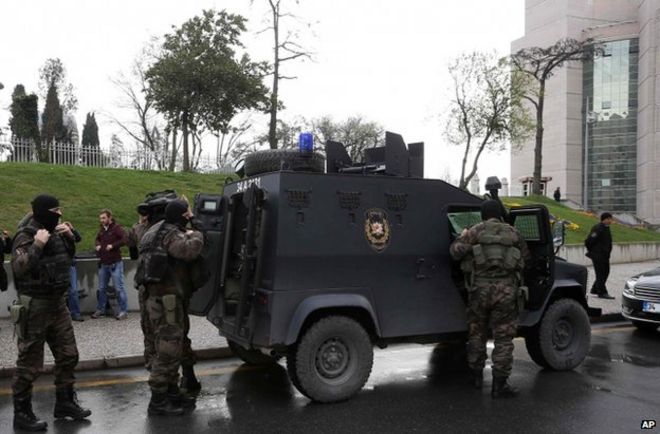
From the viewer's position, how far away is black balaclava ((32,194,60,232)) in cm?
451

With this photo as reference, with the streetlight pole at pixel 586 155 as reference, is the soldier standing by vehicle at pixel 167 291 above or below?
below

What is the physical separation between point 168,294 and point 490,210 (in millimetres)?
3037

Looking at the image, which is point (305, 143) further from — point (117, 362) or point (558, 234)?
point (117, 362)

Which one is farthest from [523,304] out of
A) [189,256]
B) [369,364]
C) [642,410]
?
[189,256]

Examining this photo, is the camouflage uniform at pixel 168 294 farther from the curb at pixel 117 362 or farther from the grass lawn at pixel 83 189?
the grass lawn at pixel 83 189

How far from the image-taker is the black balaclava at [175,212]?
4832mm

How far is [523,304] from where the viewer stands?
5.61 metres

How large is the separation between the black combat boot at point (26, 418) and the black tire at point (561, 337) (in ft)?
15.4

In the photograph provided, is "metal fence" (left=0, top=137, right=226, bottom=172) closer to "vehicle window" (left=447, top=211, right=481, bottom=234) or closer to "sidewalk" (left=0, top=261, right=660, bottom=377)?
"sidewalk" (left=0, top=261, right=660, bottom=377)

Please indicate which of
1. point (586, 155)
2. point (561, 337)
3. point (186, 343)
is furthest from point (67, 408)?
point (586, 155)

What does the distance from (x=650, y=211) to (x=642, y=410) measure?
48.4m

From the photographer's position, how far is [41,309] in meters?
4.45

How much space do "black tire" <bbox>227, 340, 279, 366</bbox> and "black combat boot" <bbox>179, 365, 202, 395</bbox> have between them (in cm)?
90

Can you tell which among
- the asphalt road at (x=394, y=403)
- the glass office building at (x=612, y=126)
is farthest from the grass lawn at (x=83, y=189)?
the glass office building at (x=612, y=126)
